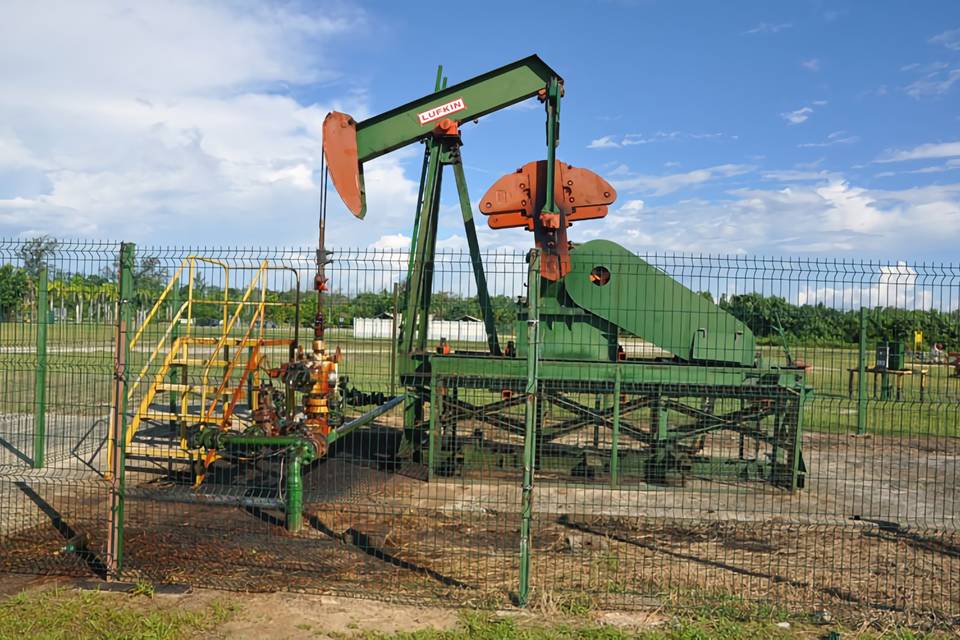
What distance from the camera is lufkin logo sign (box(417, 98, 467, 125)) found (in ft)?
33.0

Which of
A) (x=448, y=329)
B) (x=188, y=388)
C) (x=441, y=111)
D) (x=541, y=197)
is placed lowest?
(x=188, y=388)

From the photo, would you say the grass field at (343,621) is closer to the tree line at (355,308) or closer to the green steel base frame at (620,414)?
the tree line at (355,308)

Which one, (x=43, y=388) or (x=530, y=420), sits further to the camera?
(x=43, y=388)

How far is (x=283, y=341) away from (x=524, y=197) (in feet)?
12.4

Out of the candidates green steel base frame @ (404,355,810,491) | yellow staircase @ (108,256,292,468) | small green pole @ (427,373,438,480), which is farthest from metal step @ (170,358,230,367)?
small green pole @ (427,373,438,480)

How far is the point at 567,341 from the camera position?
9789mm

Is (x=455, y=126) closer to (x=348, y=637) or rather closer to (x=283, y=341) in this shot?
(x=283, y=341)

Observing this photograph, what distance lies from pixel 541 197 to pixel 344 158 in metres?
2.65

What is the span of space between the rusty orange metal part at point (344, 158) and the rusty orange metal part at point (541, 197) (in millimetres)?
1716

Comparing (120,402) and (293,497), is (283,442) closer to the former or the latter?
(293,497)

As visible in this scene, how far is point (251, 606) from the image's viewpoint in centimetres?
534

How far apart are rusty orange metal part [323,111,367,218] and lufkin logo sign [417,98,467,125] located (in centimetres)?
98

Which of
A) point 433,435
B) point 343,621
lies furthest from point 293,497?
point 433,435

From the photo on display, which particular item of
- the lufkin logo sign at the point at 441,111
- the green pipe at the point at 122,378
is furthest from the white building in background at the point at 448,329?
the green pipe at the point at 122,378
